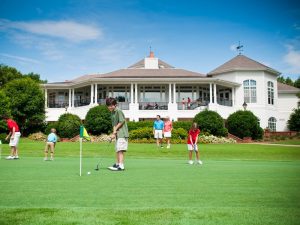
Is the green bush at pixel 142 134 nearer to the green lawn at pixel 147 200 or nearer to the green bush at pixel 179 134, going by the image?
the green bush at pixel 179 134

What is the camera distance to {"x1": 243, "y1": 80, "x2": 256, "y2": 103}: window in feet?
133

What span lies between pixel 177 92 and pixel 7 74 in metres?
30.4

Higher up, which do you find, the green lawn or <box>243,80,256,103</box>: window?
<box>243,80,256,103</box>: window

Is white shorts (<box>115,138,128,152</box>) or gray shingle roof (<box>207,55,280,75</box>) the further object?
gray shingle roof (<box>207,55,280,75</box>)

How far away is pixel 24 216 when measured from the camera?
4.16 meters

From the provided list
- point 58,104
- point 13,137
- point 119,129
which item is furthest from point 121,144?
point 58,104

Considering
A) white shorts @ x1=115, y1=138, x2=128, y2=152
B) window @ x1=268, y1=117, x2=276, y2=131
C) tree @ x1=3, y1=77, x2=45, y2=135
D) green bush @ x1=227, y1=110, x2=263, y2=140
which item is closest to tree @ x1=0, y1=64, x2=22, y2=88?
Answer: tree @ x1=3, y1=77, x2=45, y2=135

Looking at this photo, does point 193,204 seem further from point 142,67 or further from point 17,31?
point 142,67

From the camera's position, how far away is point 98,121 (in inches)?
1268

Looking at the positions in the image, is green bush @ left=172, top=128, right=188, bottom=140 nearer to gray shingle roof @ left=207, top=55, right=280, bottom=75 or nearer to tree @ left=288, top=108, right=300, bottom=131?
gray shingle roof @ left=207, top=55, right=280, bottom=75

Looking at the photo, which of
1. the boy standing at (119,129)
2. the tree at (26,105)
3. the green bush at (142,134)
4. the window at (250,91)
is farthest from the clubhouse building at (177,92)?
the boy standing at (119,129)

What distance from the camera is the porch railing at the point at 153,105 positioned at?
A: 123ft

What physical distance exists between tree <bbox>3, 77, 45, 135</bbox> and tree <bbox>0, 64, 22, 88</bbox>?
17.8 metres

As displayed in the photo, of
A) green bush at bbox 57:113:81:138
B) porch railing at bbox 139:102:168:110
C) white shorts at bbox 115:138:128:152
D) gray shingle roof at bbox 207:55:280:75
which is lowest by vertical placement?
white shorts at bbox 115:138:128:152
